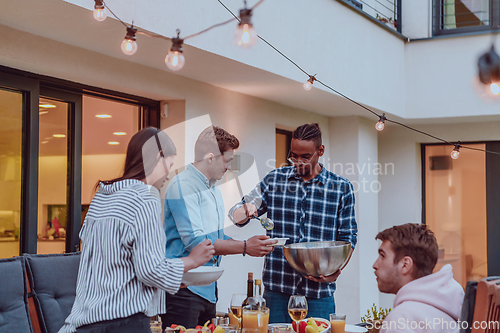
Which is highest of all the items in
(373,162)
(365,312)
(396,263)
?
(373,162)

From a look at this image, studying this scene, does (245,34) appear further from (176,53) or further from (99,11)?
(99,11)

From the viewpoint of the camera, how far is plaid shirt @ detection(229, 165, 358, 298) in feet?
8.43

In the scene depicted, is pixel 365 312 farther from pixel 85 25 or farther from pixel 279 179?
pixel 85 25

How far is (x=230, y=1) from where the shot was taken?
11.2ft

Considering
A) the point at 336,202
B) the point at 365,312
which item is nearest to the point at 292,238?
the point at 336,202

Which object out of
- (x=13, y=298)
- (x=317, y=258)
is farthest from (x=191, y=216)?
(x=13, y=298)

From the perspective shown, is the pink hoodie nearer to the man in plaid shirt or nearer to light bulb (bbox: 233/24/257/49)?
the man in plaid shirt

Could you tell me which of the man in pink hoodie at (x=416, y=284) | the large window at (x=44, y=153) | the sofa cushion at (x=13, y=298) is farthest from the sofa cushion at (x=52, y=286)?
the man in pink hoodie at (x=416, y=284)

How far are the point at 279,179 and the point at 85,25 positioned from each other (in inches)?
48.0

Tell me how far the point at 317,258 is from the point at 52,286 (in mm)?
1400

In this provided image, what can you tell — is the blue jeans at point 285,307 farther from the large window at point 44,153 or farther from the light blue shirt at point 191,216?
the large window at point 44,153

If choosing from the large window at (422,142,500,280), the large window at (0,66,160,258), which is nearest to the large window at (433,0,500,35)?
the large window at (422,142,500,280)

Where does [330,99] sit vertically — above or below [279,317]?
above

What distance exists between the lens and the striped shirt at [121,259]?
1.61 m
